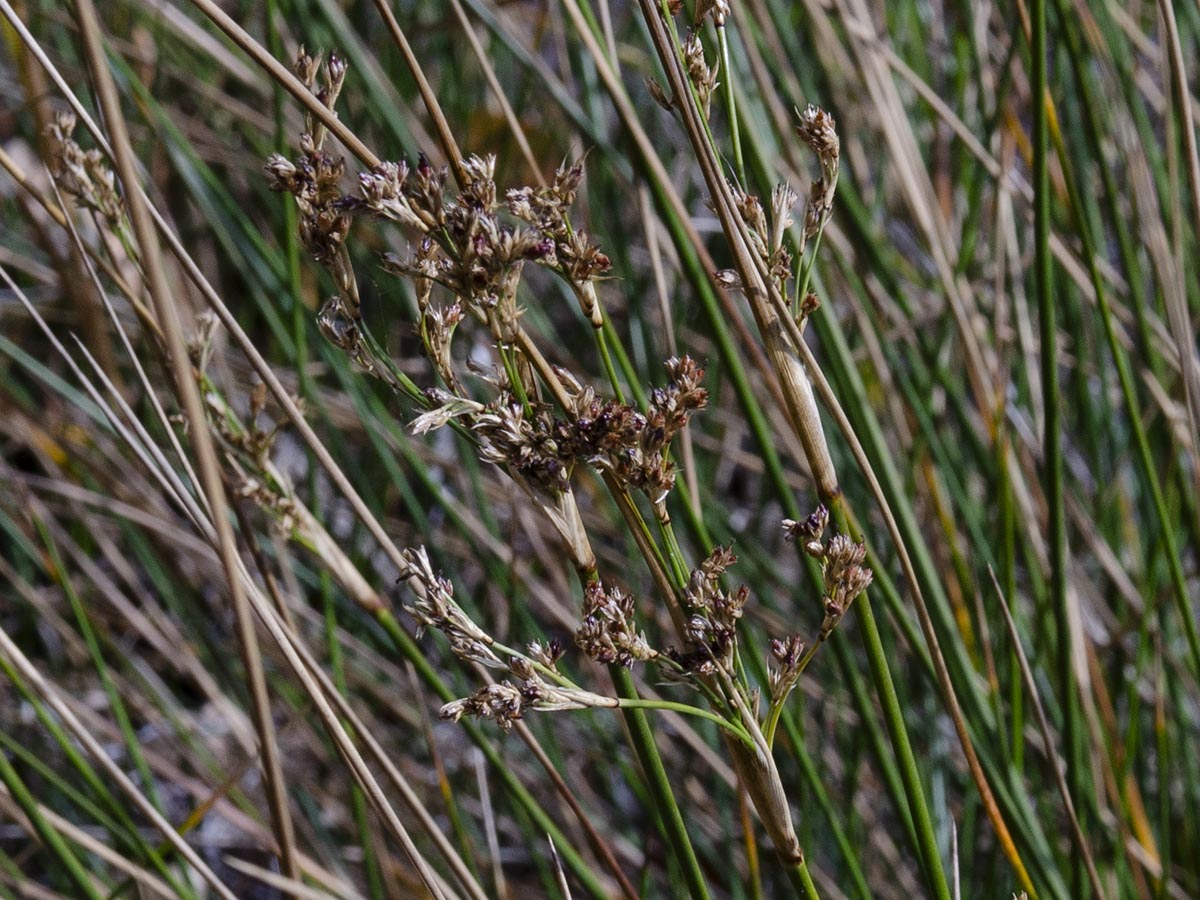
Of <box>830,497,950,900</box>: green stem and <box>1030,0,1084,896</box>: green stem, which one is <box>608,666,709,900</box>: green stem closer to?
<box>830,497,950,900</box>: green stem

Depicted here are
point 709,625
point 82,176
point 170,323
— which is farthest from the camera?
point 82,176

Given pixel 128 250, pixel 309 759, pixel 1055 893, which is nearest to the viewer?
pixel 128 250

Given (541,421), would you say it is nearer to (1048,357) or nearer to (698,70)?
(698,70)

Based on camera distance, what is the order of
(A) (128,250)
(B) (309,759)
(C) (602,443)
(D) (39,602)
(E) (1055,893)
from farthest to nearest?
(B) (309,759) → (D) (39,602) → (E) (1055,893) → (A) (128,250) → (C) (602,443)

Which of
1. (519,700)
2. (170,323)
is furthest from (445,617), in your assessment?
(170,323)

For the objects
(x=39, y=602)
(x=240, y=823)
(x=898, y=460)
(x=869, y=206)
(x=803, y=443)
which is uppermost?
(x=869, y=206)

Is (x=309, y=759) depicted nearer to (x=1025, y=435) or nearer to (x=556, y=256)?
(x=1025, y=435)

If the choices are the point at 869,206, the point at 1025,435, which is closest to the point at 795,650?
the point at 1025,435

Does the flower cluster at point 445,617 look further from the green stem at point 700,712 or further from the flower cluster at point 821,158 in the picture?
the flower cluster at point 821,158

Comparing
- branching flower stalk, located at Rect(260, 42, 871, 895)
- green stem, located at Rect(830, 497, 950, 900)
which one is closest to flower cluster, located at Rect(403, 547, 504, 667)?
branching flower stalk, located at Rect(260, 42, 871, 895)
